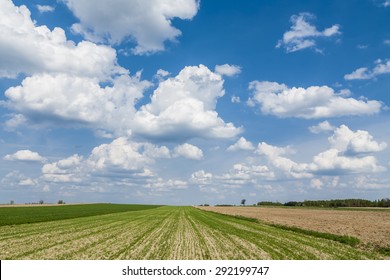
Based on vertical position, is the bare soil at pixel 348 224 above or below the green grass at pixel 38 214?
below

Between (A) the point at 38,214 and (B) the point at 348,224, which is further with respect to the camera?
(A) the point at 38,214

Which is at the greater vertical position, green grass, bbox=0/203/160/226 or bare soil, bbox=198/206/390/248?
green grass, bbox=0/203/160/226

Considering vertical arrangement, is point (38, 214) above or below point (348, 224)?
above

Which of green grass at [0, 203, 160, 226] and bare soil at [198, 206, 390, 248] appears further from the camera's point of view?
green grass at [0, 203, 160, 226]

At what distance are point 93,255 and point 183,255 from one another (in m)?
5.10

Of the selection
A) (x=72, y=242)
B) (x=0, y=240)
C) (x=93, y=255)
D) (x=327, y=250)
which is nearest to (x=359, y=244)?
(x=327, y=250)

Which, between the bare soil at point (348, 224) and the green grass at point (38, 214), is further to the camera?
the green grass at point (38, 214)

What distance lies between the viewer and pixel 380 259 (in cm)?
2059

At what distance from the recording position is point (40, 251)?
21.2m
